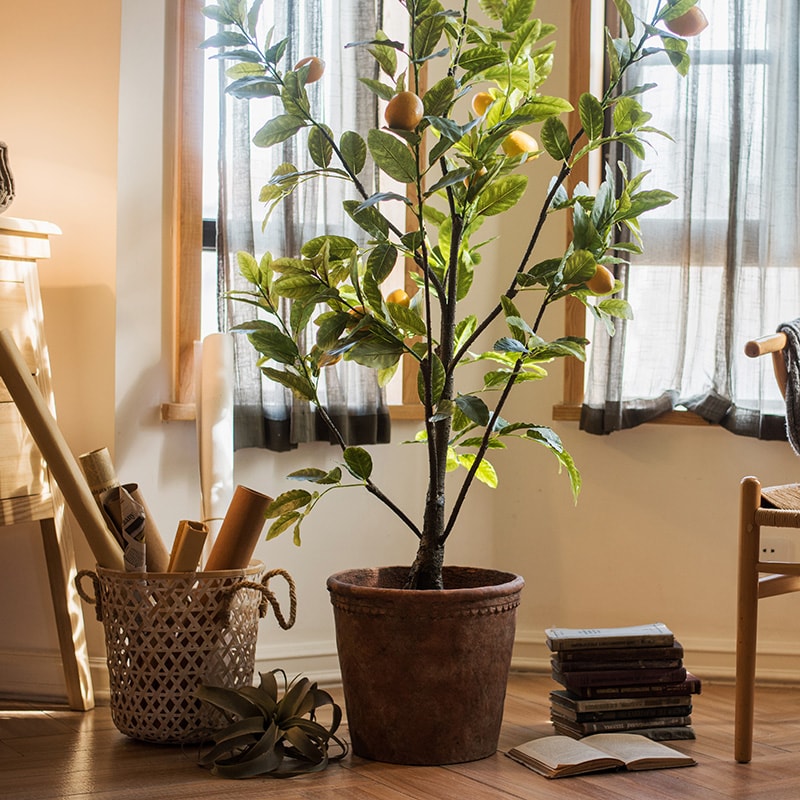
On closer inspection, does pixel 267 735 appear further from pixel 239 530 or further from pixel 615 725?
pixel 615 725

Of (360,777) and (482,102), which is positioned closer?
(360,777)

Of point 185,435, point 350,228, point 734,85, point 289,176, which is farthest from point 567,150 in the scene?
point 185,435

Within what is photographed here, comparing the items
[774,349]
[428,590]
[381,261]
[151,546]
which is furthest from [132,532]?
[774,349]

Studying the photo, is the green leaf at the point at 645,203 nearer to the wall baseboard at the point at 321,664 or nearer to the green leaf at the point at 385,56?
the green leaf at the point at 385,56

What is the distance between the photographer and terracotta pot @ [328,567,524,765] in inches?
72.9

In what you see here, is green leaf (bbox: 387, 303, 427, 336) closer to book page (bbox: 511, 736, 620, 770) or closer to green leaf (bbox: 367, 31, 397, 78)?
green leaf (bbox: 367, 31, 397, 78)

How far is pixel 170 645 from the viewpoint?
1980mm

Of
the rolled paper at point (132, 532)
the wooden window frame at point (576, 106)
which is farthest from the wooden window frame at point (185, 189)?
the wooden window frame at point (576, 106)

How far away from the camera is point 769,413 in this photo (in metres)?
2.59

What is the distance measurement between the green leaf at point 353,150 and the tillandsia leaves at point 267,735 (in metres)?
0.95

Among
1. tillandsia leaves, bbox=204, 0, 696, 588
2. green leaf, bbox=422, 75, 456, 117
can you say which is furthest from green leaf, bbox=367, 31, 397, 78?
green leaf, bbox=422, 75, 456, 117

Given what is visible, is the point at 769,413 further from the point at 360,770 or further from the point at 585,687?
the point at 360,770

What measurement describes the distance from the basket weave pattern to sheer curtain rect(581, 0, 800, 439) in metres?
1.09

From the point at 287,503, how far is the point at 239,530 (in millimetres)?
154
